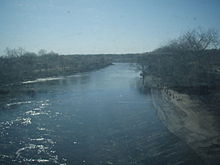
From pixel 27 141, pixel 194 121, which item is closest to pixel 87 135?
pixel 27 141

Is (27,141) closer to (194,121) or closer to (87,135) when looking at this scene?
(87,135)

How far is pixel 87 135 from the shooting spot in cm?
2156

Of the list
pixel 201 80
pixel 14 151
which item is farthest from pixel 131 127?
pixel 201 80

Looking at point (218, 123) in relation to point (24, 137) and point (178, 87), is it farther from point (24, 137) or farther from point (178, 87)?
point (178, 87)

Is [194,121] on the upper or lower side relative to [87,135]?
upper

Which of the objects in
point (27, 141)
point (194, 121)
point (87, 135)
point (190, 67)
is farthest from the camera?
point (190, 67)

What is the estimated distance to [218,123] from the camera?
2359 centimetres

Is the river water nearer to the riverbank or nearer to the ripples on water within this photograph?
the ripples on water

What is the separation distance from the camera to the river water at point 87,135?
16.9m

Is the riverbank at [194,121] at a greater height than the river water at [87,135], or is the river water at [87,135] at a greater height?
the riverbank at [194,121]

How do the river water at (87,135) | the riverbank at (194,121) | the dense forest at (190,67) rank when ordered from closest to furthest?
the river water at (87,135), the riverbank at (194,121), the dense forest at (190,67)

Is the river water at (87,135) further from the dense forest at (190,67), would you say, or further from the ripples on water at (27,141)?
the dense forest at (190,67)

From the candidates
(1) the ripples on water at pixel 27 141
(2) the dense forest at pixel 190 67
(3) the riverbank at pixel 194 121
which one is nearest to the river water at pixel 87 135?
(1) the ripples on water at pixel 27 141

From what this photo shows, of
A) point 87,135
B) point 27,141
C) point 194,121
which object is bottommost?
point 27,141
